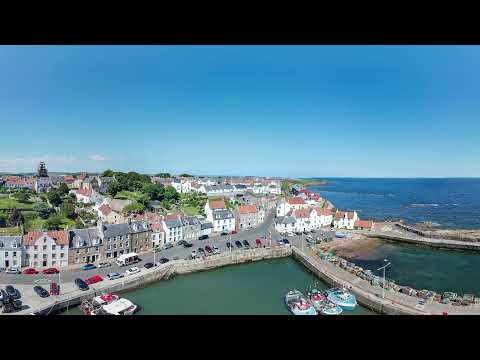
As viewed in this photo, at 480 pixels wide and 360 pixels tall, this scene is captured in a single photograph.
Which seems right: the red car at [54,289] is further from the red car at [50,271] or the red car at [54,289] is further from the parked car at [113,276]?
the red car at [50,271]

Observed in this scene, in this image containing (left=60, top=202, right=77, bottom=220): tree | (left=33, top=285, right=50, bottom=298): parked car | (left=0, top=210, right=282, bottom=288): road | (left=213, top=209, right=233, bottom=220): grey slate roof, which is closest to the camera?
(left=33, top=285, right=50, bottom=298): parked car

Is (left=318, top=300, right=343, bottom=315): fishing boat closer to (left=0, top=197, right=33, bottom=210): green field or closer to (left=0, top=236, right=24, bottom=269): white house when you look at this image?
(left=0, top=236, right=24, bottom=269): white house

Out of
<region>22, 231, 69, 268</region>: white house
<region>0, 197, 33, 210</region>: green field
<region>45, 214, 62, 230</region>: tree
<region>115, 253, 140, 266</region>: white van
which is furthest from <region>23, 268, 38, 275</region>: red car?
<region>0, 197, 33, 210</region>: green field

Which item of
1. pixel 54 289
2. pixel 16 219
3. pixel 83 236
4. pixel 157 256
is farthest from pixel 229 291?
pixel 16 219

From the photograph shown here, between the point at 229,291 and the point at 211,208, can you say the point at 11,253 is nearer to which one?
the point at 229,291
